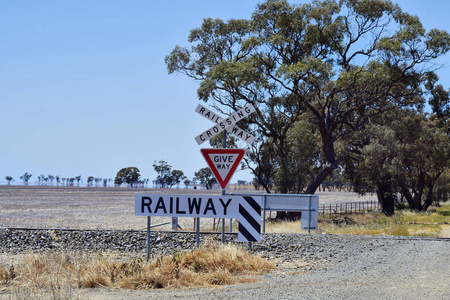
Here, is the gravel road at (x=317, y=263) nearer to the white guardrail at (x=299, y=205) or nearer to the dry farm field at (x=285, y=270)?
the dry farm field at (x=285, y=270)

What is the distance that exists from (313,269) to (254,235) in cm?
136

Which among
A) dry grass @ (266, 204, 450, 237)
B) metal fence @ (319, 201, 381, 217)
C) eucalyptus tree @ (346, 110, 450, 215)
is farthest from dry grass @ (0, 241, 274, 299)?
metal fence @ (319, 201, 381, 217)

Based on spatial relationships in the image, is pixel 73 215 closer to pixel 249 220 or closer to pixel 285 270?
pixel 249 220

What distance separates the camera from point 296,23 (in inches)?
1249

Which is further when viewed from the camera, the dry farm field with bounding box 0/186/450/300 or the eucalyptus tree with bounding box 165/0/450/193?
the eucalyptus tree with bounding box 165/0/450/193

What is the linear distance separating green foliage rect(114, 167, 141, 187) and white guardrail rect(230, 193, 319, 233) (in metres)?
159

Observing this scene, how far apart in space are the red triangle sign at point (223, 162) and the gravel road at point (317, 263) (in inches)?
83.4

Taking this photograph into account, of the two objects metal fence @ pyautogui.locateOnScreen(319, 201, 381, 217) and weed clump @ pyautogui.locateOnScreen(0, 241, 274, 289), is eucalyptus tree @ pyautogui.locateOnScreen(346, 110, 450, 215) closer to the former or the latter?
metal fence @ pyautogui.locateOnScreen(319, 201, 381, 217)

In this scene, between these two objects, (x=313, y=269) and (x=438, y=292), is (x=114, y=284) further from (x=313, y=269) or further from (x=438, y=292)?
(x=438, y=292)

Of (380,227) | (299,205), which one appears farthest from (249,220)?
(380,227)

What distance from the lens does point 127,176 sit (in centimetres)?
17700

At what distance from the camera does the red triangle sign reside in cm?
1060

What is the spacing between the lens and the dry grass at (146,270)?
870cm

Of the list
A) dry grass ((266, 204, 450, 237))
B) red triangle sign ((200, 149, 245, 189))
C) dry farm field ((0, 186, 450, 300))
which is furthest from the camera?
dry grass ((266, 204, 450, 237))
